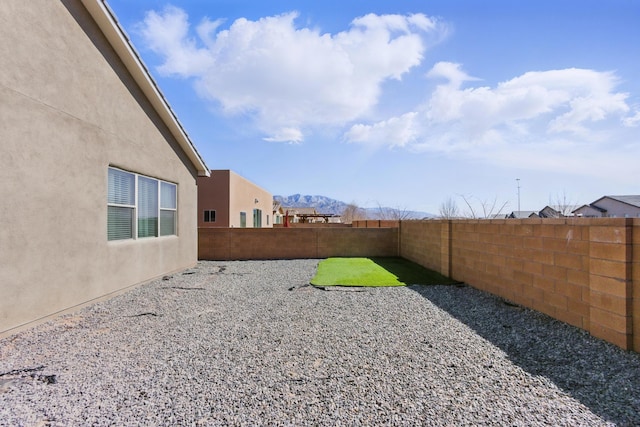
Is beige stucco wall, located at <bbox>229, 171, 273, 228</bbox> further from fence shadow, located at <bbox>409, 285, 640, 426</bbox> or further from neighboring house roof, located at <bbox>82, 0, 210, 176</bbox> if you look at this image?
fence shadow, located at <bbox>409, 285, 640, 426</bbox>

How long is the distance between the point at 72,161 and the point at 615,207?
44.5 metres

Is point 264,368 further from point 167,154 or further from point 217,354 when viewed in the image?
point 167,154

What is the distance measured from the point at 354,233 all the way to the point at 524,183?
21.1 meters

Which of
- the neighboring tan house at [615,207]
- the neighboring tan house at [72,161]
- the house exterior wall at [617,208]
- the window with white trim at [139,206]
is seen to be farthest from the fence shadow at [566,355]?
the house exterior wall at [617,208]

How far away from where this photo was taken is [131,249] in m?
7.39

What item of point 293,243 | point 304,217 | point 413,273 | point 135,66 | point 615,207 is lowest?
point 413,273

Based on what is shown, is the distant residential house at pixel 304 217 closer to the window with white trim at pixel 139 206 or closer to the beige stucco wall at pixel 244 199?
the beige stucco wall at pixel 244 199

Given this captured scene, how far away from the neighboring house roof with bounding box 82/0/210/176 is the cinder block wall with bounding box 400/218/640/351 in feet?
27.7

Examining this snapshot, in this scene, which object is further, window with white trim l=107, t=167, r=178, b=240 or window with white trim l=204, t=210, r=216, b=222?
window with white trim l=204, t=210, r=216, b=222

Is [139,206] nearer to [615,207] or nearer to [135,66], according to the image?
[135,66]

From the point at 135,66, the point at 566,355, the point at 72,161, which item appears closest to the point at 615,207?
the point at 566,355

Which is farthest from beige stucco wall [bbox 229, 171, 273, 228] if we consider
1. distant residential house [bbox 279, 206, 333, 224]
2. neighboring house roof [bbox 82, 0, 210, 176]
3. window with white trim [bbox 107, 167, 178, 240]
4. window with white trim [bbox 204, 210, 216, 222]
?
window with white trim [bbox 107, 167, 178, 240]

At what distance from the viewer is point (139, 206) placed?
7836mm

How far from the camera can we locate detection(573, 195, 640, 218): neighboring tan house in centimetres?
3123
